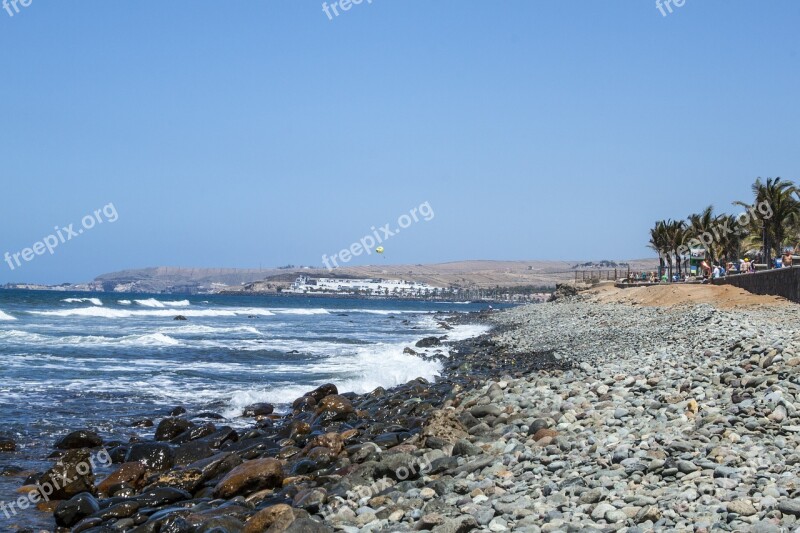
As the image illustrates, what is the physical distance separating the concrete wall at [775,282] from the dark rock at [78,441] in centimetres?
1922

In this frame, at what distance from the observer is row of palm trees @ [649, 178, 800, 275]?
38062mm

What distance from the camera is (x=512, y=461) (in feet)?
24.0

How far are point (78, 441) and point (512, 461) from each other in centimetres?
677

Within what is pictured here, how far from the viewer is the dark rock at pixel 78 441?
35.0ft

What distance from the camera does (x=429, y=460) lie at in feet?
25.9

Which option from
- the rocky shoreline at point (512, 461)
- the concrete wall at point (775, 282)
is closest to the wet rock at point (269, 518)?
the rocky shoreline at point (512, 461)

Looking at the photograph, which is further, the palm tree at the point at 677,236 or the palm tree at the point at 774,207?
the palm tree at the point at 677,236

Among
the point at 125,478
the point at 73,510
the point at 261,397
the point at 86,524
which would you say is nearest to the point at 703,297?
the point at 261,397

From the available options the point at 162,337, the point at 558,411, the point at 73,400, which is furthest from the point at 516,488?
the point at 162,337

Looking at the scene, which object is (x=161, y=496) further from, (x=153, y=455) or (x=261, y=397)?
(x=261, y=397)

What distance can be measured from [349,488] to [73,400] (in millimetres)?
9383

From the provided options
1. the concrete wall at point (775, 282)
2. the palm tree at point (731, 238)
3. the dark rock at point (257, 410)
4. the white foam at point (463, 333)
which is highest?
the palm tree at point (731, 238)

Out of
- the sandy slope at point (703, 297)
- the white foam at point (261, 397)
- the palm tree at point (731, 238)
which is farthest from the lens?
the palm tree at point (731, 238)

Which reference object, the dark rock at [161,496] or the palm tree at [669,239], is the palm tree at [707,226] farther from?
the dark rock at [161,496]
